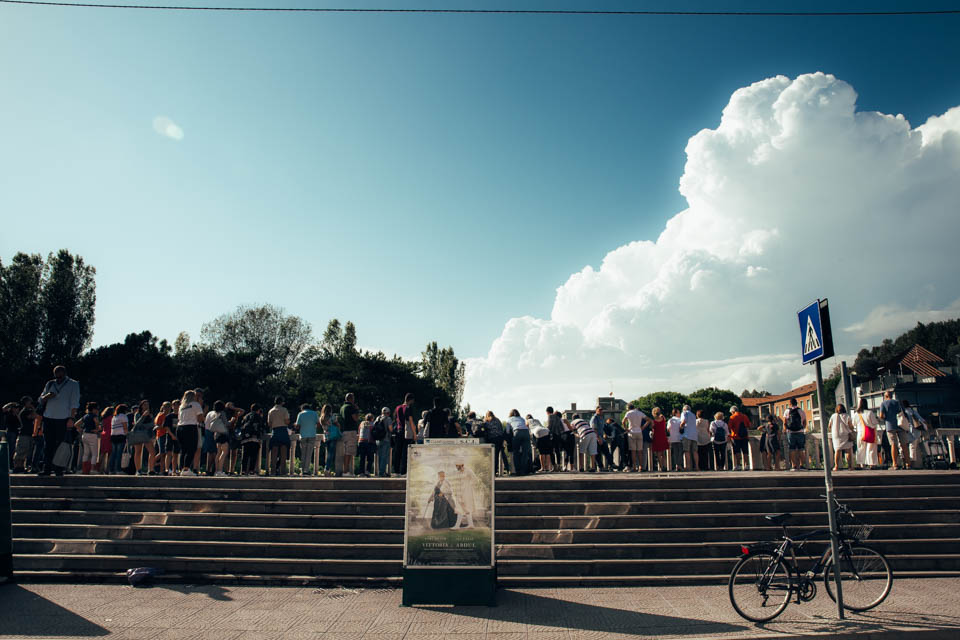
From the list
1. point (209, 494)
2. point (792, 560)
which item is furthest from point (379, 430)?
point (792, 560)

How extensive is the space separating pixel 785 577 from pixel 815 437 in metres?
12.3

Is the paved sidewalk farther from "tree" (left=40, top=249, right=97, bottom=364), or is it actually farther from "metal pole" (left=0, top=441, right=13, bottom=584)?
"tree" (left=40, top=249, right=97, bottom=364)

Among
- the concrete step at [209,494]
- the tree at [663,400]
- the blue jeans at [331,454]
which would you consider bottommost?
the concrete step at [209,494]

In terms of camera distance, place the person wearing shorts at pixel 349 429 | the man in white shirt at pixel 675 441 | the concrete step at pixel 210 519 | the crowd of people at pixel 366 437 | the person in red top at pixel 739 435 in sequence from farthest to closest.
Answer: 1. the man in white shirt at pixel 675 441
2. the person in red top at pixel 739 435
3. the person wearing shorts at pixel 349 429
4. the crowd of people at pixel 366 437
5. the concrete step at pixel 210 519

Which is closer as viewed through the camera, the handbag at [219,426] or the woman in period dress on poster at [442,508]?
the woman in period dress on poster at [442,508]

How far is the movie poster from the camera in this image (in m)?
7.34

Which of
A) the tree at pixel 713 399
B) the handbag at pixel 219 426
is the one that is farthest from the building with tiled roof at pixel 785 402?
the handbag at pixel 219 426

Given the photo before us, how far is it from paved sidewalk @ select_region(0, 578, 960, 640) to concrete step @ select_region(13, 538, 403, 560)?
3.25ft

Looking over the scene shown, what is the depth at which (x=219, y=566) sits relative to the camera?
9.03m

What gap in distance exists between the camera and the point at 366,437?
47.6 ft

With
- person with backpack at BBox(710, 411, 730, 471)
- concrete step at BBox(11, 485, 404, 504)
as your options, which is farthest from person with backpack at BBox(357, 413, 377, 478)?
person with backpack at BBox(710, 411, 730, 471)

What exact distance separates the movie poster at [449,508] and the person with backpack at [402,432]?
5.86 meters

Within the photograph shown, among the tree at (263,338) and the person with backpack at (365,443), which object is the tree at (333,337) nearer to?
the tree at (263,338)

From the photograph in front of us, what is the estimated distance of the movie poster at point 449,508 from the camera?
24.1 feet
